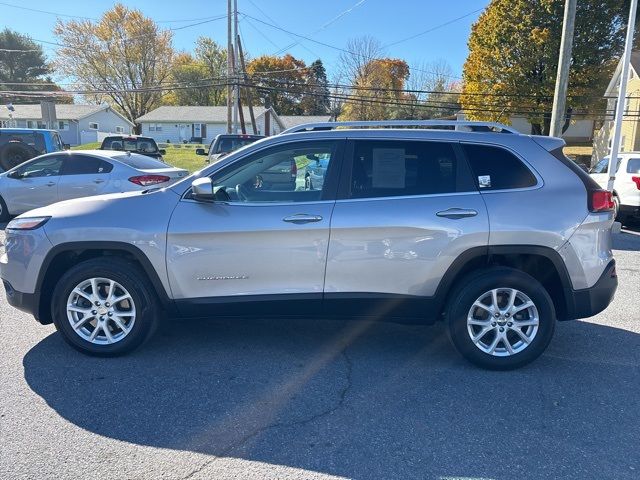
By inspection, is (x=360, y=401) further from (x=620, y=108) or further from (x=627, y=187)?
(x=620, y=108)

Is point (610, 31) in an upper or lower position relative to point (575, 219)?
upper

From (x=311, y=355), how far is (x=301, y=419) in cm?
98

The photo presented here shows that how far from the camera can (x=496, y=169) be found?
154 inches

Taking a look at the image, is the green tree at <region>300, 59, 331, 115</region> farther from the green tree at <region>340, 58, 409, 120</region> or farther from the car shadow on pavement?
the car shadow on pavement

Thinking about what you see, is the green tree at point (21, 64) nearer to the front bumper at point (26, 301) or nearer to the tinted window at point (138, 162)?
the tinted window at point (138, 162)

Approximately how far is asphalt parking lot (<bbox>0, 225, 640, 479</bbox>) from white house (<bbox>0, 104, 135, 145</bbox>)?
2151 inches

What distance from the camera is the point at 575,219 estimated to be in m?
→ 3.77

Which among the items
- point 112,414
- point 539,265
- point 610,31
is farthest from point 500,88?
point 112,414

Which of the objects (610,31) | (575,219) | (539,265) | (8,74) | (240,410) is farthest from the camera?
(8,74)

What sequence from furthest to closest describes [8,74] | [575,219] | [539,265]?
[8,74]
[539,265]
[575,219]

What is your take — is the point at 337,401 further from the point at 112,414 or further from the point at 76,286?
the point at 76,286

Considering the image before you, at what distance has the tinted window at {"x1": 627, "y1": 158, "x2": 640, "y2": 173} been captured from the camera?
11430mm

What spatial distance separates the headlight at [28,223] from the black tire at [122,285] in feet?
1.50

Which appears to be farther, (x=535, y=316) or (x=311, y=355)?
(x=311, y=355)
